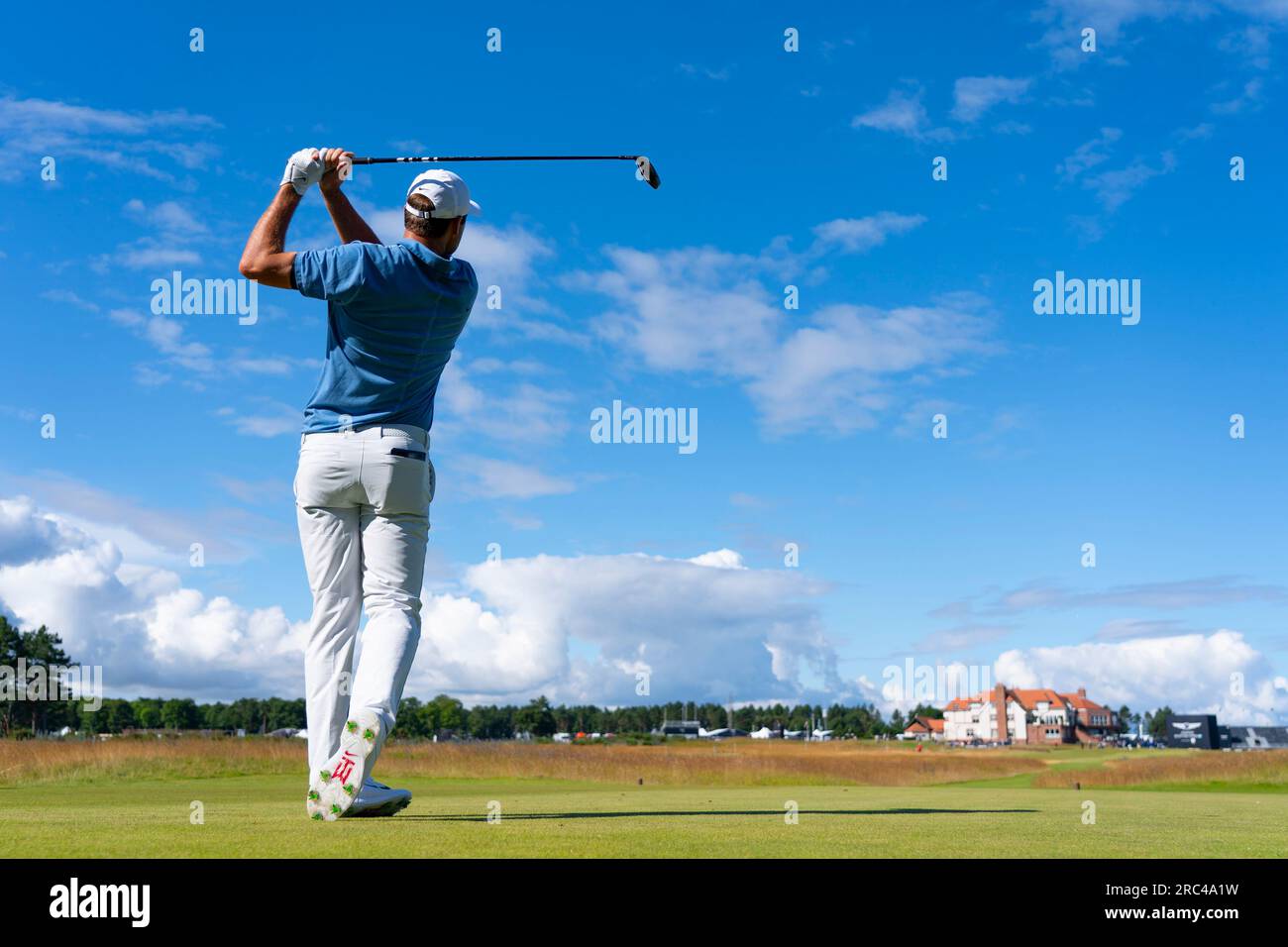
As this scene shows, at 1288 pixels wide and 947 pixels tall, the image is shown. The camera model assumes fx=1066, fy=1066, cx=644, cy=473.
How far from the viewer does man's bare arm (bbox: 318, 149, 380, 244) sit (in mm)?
5418

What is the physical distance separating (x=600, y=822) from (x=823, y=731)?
193 m

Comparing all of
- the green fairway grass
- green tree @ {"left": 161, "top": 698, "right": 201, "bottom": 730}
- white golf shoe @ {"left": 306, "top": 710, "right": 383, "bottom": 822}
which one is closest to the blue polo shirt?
white golf shoe @ {"left": 306, "top": 710, "right": 383, "bottom": 822}

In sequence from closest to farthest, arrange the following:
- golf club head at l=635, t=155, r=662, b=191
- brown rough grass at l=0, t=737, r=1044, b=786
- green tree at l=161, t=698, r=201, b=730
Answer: golf club head at l=635, t=155, r=662, b=191, brown rough grass at l=0, t=737, r=1044, b=786, green tree at l=161, t=698, r=201, b=730

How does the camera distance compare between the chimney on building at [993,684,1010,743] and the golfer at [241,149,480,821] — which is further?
the chimney on building at [993,684,1010,743]

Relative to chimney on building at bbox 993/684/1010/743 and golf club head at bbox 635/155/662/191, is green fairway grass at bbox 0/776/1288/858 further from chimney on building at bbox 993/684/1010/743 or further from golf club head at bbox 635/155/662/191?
chimney on building at bbox 993/684/1010/743

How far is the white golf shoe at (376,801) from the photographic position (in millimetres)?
4566

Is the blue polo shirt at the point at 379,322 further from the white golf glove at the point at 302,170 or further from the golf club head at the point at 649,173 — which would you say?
the golf club head at the point at 649,173

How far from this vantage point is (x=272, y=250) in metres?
5.04

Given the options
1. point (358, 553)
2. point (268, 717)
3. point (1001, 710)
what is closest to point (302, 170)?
point (358, 553)

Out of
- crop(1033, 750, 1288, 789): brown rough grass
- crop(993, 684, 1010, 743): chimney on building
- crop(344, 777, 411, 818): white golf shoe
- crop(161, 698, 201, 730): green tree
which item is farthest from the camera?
crop(993, 684, 1010, 743): chimney on building

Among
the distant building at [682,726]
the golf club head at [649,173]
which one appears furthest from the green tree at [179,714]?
the golf club head at [649,173]

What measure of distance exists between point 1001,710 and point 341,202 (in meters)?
188
